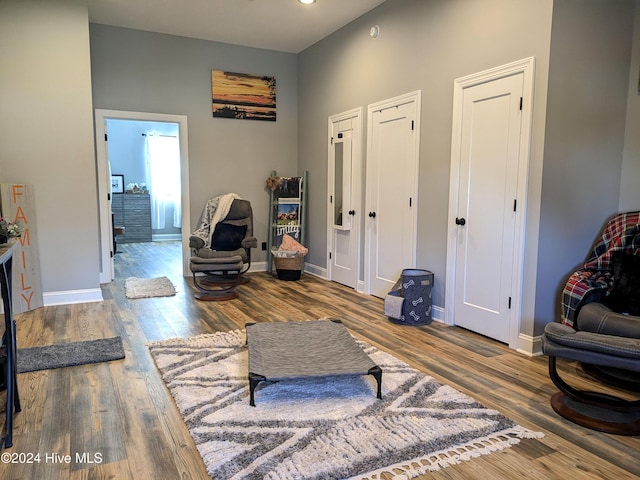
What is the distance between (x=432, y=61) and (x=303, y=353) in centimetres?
290

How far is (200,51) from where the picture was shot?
5910 millimetres

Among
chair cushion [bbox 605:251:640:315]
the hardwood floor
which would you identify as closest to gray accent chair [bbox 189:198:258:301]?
the hardwood floor

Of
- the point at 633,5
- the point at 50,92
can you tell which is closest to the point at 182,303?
the point at 50,92

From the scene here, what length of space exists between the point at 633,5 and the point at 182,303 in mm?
4704

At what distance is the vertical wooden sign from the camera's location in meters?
4.13

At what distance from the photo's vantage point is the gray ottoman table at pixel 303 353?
2398 mm

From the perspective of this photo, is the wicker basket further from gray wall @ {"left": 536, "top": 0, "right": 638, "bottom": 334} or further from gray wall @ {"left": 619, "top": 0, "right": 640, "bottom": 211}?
gray wall @ {"left": 619, "top": 0, "right": 640, "bottom": 211}

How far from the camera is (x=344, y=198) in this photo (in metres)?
5.43

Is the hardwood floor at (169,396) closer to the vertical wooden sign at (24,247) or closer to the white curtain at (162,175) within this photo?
the vertical wooden sign at (24,247)

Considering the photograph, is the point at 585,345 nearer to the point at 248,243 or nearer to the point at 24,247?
the point at 248,243

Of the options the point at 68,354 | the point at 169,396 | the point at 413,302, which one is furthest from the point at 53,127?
the point at 413,302

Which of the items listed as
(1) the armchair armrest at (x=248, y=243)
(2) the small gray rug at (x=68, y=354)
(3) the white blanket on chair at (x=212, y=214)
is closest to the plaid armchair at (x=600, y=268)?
(2) the small gray rug at (x=68, y=354)

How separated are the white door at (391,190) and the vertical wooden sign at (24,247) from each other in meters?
3.42

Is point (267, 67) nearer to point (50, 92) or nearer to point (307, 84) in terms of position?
point (307, 84)
